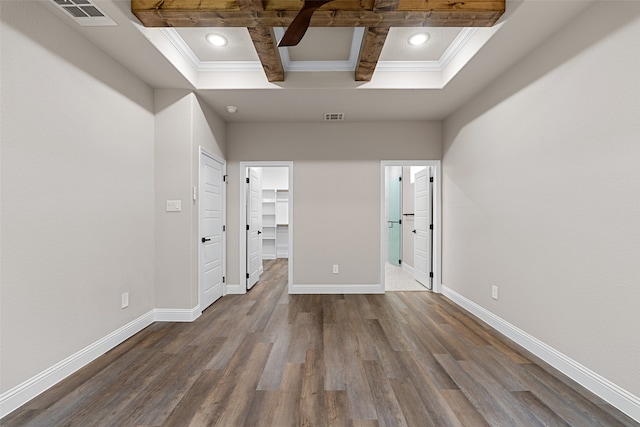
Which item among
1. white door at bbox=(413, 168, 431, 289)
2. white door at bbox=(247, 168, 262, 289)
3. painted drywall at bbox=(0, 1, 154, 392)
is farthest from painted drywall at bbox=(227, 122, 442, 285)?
painted drywall at bbox=(0, 1, 154, 392)

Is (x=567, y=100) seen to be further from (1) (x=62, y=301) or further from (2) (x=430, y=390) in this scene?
(1) (x=62, y=301)

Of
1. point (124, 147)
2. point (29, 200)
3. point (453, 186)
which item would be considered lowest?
point (29, 200)

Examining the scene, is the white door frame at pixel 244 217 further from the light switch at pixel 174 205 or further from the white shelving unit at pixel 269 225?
the white shelving unit at pixel 269 225

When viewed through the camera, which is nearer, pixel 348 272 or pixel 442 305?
pixel 442 305

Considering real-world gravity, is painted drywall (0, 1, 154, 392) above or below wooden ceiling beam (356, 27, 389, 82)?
below

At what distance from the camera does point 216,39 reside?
255cm

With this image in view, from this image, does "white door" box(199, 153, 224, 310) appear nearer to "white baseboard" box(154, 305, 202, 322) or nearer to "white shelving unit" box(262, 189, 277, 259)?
"white baseboard" box(154, 305, 202, 322)

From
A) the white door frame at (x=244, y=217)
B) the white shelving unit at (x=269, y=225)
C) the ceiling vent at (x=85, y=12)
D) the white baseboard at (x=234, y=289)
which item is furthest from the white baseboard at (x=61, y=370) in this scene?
the white shelving unit at (x=269, y=225)

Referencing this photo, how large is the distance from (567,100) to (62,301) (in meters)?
4.02

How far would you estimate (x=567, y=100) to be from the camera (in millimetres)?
1974

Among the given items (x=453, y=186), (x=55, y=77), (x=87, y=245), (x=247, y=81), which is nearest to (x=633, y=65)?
(x=453, y=186)

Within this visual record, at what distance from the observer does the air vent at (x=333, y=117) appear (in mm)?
3721

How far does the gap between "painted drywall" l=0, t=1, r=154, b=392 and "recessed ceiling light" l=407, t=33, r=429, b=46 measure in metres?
2.81

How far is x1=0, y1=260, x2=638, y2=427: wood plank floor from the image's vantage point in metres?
1.54
